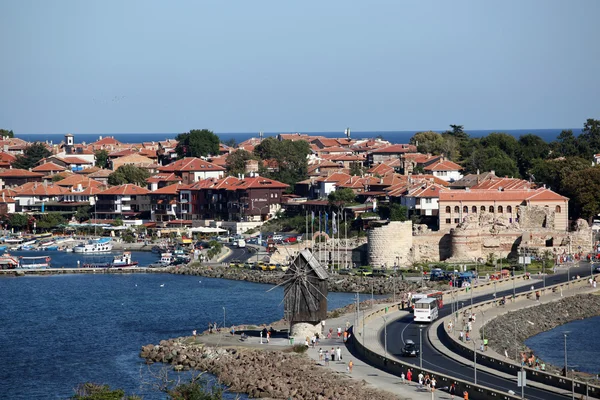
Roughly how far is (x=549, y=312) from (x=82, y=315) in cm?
2034

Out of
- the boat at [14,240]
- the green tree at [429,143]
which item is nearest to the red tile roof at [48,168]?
the boat at [14,240]

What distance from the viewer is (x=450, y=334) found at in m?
41.7

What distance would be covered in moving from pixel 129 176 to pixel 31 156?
72.8 feet

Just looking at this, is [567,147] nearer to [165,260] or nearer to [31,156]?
[165,260]

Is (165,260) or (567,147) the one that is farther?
(567,147)

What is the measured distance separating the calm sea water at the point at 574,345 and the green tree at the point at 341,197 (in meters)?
31.2

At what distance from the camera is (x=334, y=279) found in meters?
61.9

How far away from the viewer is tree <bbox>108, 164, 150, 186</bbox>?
10100cm

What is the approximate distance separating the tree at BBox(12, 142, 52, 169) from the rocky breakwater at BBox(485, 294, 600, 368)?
75.8 m

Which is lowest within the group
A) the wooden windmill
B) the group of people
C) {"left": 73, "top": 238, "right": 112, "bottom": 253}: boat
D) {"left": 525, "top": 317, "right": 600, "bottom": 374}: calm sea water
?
{"left": 525, "top": 317, "right": 600, "bottom": 374}: calm sea water

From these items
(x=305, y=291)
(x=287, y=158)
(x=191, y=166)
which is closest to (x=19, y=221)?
(x=191, y=166)

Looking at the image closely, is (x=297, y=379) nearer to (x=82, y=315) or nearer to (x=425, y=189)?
(x=82, y=315)

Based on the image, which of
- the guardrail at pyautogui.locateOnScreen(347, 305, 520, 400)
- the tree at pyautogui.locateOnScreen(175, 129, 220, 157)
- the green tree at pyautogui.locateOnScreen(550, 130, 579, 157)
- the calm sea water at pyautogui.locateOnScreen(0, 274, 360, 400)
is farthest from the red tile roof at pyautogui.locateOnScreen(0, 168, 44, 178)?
the guardrail at pyautogui.locateOnScreen(347, 305, 520, 400)

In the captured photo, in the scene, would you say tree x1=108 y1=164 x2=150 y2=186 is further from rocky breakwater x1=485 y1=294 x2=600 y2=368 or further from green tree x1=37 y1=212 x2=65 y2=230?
rocky breakwater x1=485 y1=294 x2=600 y2=368
